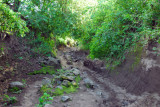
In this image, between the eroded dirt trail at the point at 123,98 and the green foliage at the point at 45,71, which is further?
the green foliage at the point at 45,71

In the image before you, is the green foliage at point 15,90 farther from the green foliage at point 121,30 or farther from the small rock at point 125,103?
the green foliage at point 121,30

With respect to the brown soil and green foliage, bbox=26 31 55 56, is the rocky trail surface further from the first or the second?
green foliage, bbox=26 31 55 56

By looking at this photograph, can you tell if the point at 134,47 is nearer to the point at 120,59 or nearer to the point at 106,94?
the point at 120,59

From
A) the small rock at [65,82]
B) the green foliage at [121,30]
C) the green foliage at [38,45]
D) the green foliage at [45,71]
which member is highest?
the green foliage at [121,30]

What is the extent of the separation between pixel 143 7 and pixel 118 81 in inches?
165

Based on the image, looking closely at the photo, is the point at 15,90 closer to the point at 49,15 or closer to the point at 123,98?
the point at 123,98

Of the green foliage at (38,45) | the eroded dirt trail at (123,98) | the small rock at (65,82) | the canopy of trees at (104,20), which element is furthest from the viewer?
the green foliage at (38,45)

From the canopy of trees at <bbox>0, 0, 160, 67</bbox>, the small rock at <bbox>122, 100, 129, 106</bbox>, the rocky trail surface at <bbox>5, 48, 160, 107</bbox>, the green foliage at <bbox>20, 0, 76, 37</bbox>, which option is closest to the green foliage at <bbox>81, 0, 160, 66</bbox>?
the canopy of trees at <bbox>0, 0, 160, 67</bbox>

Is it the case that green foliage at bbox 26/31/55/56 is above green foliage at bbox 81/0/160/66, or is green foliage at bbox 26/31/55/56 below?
below

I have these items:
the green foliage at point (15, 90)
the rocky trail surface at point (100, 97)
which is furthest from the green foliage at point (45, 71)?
the green foliage at point (15, 90)

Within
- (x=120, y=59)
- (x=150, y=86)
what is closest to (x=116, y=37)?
(x=120, y=59)

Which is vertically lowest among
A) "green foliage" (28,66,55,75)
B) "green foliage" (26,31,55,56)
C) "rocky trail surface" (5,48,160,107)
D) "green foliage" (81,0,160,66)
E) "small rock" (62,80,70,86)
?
"rocky trail surface" (5,48,160,107)

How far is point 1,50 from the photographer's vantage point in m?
→ 7.38

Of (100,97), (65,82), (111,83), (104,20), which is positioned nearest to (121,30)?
(104,20)
